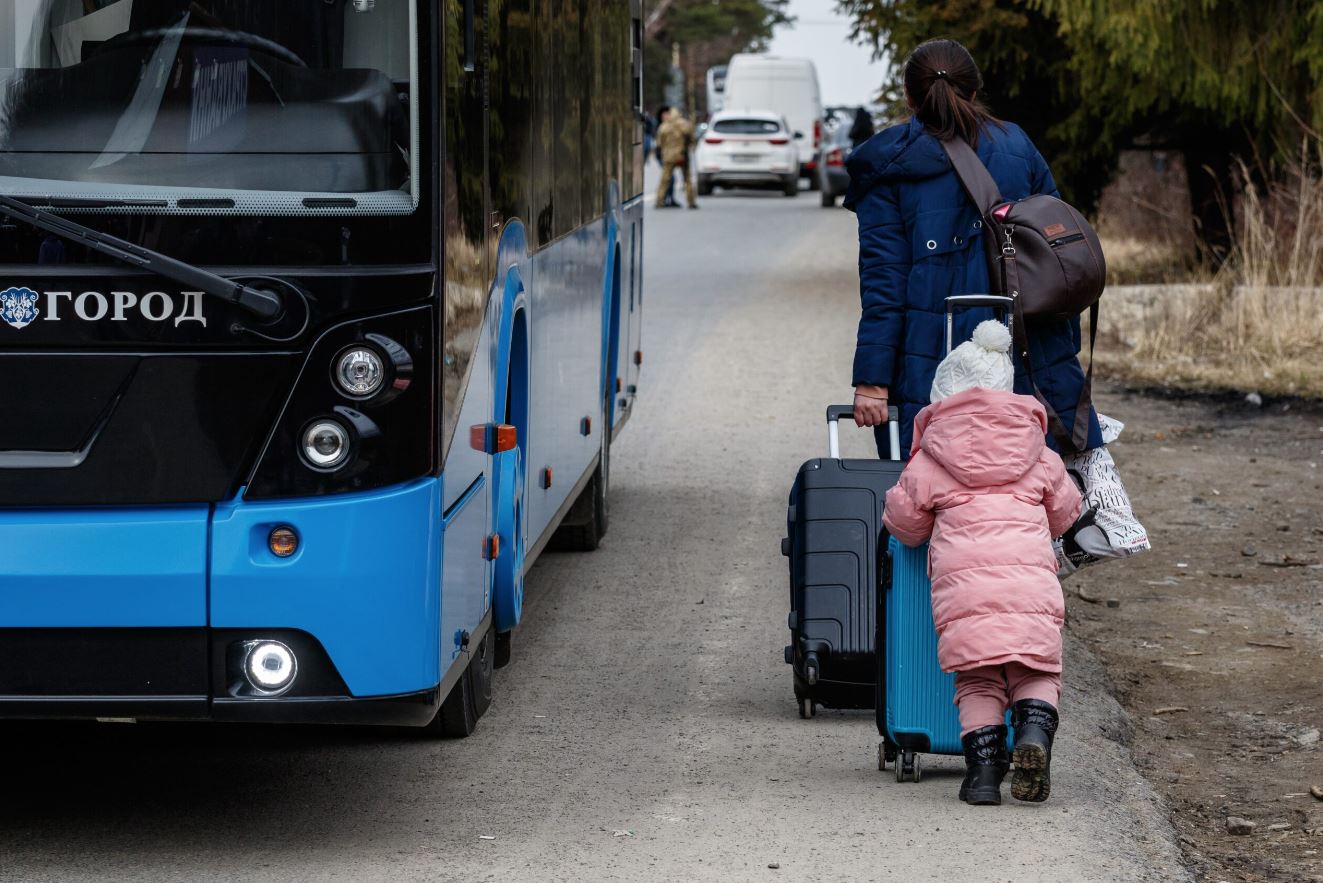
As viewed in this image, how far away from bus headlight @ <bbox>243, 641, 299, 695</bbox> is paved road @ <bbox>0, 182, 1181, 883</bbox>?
1.68 feet

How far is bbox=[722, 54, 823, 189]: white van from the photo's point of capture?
145 feet

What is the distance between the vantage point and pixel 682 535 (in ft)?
30.3

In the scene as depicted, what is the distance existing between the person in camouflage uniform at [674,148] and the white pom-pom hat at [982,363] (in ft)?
95.7

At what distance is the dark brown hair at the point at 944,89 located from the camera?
591cm

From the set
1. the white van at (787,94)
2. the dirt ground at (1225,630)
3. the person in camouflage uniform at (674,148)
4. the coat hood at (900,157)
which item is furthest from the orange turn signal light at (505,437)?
the white van at (787,94)

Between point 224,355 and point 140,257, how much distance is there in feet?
0.88

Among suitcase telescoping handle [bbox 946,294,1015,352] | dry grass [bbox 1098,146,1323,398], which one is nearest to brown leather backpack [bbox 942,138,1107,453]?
suitcase telescoping handle [bbox 946,294,1015,352]

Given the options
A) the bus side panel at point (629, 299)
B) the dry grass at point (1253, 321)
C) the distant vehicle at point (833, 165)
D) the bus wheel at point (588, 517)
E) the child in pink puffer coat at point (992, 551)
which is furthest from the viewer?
the distant vehicle at point (833, 165)

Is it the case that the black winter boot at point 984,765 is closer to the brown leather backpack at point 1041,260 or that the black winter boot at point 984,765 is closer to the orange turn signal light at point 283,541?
the brown leather backpack at point 1041,260

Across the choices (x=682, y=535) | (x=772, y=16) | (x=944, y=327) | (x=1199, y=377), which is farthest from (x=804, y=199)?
(x=772, y=16)

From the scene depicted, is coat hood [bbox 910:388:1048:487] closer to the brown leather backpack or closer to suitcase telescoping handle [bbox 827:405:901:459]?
the brown leather backpack

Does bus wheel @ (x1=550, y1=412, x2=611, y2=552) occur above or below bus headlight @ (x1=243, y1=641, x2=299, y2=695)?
below

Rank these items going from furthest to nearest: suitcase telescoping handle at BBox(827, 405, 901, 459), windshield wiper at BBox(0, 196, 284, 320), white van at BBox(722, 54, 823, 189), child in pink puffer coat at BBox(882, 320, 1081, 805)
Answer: white van at BBox(722, 54, 823, 189) → suitcase telescoping handle at BBox(827, 405, 901, 459) → child in pink puffer coat at BBox(882, 320, 1081, 805) → windshield wiper at BBox(0, 196, 284, 320)

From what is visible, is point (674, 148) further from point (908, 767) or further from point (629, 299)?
point (908, 767)
